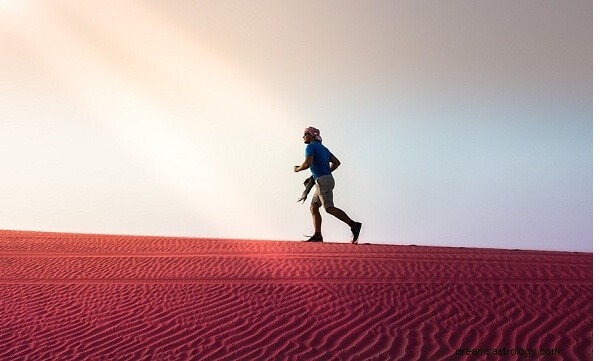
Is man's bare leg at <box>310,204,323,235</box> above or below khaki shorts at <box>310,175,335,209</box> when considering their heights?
below

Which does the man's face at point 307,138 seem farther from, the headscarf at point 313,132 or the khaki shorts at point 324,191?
the khaki shorts at point 324,191

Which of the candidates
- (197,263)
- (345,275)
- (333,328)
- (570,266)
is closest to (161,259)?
(197,263)

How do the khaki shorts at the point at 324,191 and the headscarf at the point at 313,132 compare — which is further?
the headscarf at the point at 313,132

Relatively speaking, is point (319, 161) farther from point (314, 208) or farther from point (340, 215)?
point (340, 215)

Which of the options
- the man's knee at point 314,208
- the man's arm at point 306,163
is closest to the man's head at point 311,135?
the man's arm at point 306,163

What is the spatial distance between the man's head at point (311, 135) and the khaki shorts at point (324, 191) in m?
0.77

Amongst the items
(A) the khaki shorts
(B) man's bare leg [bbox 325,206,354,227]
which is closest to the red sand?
(B) man's bare leg [bbox 325,206,354,227]

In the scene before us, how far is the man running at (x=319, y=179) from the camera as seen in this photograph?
1097 centimetres

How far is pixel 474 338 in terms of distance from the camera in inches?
213

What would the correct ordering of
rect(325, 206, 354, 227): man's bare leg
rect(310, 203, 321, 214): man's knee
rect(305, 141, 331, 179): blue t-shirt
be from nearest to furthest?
1. rect(325, 206, 354, 227): man's bare leg
2. rect(305, 141, 331, 179): blue t-shirt
3. rect(310, 203, 321, 214): man's knee

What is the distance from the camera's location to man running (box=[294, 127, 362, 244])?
10969 mm

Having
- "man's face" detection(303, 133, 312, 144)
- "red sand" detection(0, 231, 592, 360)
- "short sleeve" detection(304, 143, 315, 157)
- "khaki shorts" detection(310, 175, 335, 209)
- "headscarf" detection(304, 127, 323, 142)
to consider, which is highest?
"headscarf" detection(304, 127, 323, 142)

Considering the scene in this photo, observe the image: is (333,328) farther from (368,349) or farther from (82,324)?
(82,324)

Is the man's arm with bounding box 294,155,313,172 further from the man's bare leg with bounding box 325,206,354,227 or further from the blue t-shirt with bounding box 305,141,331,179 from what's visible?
the man's bare leg with bounding box 325,206,354,227
